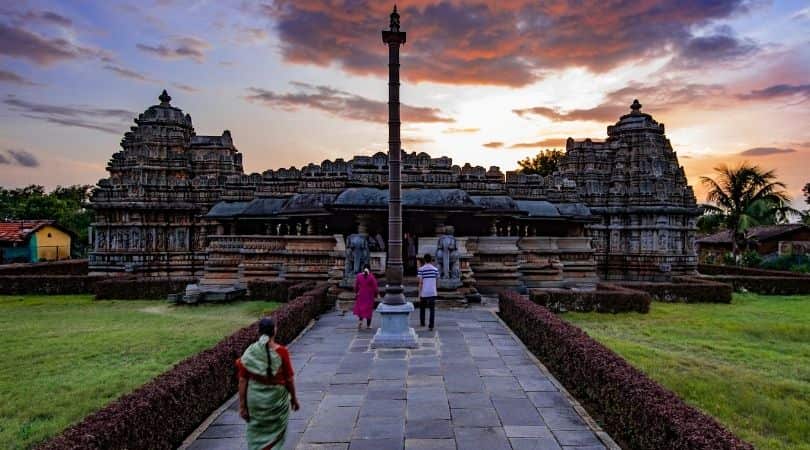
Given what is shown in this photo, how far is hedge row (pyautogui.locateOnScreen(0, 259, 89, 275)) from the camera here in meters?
A: 24.8

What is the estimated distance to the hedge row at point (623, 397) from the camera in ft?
14.1

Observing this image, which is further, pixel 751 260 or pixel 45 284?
pixel 751 260

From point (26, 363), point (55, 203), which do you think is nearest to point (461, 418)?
point (26, 363)

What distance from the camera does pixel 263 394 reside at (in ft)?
14.8

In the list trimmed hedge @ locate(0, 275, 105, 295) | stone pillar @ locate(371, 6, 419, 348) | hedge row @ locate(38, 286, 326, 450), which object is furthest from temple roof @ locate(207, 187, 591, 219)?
hedge row @ locate(38, 286, 326, 450)

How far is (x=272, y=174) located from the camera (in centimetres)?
2245

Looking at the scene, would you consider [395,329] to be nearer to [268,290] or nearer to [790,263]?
[268,290]

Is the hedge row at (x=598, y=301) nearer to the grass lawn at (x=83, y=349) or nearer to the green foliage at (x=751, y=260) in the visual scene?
the grass lawn at (x=83, y=349)

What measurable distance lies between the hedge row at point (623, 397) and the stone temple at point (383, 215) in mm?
7036

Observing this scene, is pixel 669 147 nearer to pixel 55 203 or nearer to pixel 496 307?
pixel 496 307

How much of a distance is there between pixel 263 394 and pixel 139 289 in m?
18.1

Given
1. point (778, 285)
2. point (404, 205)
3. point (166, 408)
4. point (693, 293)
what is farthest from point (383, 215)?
point (778, 285)

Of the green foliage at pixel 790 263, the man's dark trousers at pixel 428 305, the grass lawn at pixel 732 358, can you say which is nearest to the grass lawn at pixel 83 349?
the man's dark trousers at pixel 428 305

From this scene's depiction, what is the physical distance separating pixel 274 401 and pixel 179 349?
7.07 meters
